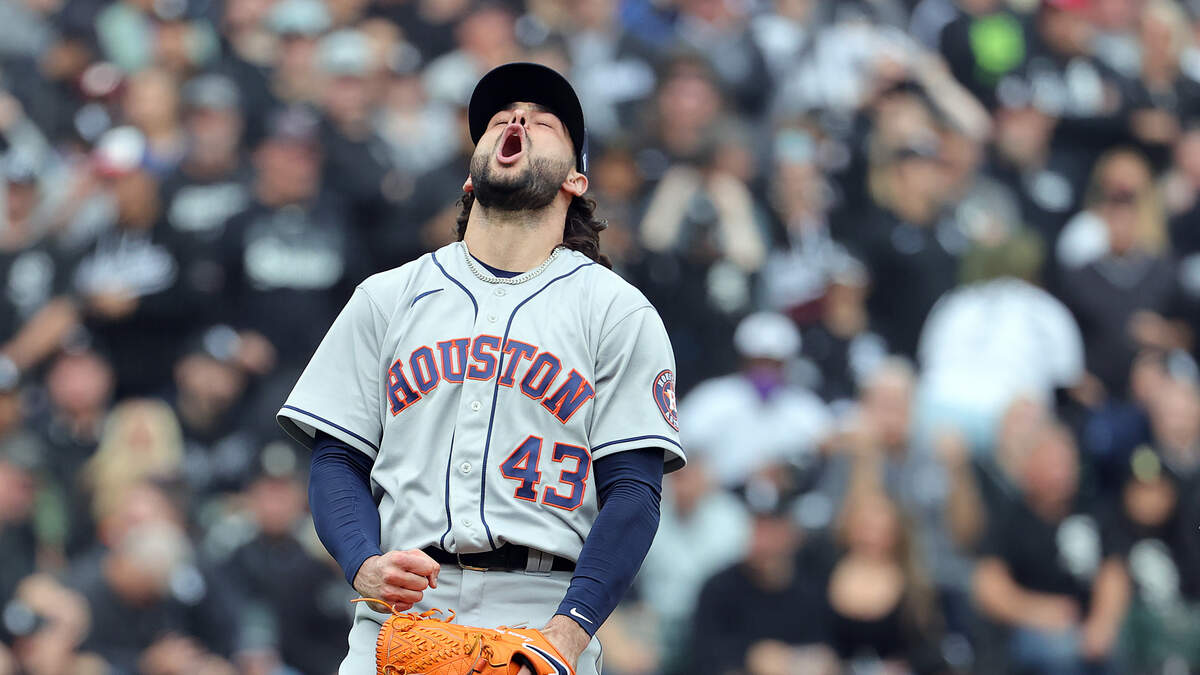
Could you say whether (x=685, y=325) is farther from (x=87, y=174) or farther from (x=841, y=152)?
(x=87, y=174)

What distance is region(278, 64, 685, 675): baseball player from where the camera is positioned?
263cm

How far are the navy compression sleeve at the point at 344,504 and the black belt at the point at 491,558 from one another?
0.41 ft

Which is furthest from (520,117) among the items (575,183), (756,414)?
(756,414)

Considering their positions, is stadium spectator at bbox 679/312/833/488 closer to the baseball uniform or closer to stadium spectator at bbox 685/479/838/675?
stadium spectator at bbox 685/479/838/675

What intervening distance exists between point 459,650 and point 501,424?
0.43m

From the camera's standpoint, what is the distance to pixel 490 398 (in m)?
2.69

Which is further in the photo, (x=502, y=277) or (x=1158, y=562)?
(x=1158, y=562)

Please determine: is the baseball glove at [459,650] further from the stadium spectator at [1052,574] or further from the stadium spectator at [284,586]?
the stadium spectator at [1052,574]

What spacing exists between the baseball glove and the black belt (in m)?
0.18

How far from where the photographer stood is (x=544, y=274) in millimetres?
2854

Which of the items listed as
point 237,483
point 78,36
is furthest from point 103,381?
point 78,36

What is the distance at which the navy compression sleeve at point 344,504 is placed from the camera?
2623mm

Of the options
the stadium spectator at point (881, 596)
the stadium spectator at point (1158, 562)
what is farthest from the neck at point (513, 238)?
the stadium spectator at point (1158, 562)

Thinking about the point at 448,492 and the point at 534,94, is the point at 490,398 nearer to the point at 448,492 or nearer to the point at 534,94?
the point at 448,492
